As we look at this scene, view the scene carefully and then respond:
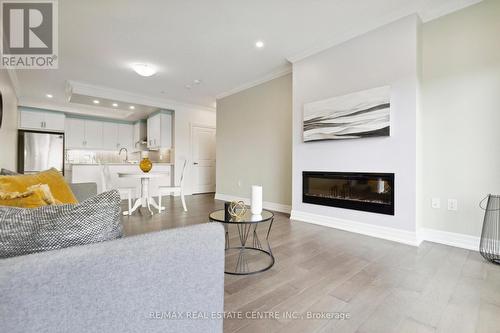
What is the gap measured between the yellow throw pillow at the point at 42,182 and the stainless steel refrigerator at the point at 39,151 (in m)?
5.24

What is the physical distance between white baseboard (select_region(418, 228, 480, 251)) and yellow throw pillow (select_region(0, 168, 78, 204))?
3463 millimetres

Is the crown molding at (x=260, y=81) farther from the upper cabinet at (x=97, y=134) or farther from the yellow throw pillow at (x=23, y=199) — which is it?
the upper cabinet at (x=97, y=134)

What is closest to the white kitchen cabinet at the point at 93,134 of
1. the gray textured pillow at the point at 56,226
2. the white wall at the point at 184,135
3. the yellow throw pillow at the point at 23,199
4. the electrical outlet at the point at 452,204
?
the white wall at the point at 184,135

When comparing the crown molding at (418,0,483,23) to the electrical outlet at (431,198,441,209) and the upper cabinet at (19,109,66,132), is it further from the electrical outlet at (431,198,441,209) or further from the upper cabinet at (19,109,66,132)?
the upper cabinet at (19,109,66,132)

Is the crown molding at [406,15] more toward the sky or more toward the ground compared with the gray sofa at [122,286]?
more toward the sky

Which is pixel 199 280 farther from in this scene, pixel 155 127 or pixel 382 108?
pixel 155 127

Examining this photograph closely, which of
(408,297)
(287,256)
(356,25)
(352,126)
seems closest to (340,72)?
(356,25)

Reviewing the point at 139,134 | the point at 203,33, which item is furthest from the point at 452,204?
the point at 139,134

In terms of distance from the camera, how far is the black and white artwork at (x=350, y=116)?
2716 mm

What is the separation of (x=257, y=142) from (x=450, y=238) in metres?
3.23

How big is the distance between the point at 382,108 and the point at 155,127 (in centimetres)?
552

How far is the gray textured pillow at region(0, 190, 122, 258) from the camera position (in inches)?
24.1

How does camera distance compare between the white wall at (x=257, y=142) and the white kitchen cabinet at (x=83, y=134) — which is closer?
the white wall at (x=257, y=142)

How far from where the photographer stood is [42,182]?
1.81 metres
